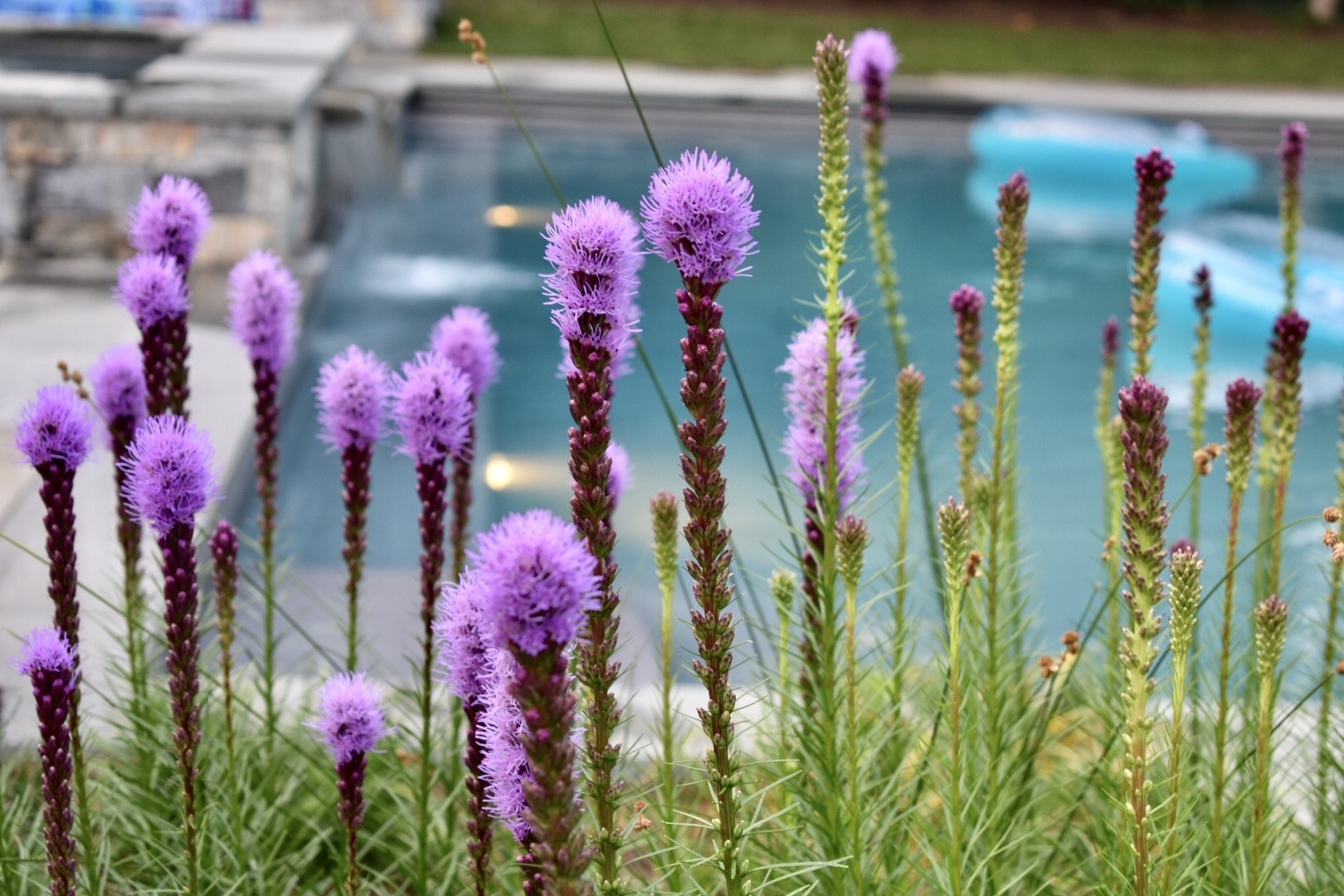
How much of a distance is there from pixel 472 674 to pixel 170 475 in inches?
16.9

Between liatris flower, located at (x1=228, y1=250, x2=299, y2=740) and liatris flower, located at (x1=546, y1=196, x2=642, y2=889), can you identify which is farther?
liatris flower, located at (x1=228, y1=250, x2=299, y2=740)

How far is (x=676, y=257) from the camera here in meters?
1.35

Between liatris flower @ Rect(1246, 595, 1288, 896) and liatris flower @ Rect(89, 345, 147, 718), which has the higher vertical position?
liatris flower @ Rect(89, 345, 147, 718)

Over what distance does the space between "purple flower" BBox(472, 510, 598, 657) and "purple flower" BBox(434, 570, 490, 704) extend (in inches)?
11.9

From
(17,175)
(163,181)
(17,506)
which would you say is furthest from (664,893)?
(17,175)

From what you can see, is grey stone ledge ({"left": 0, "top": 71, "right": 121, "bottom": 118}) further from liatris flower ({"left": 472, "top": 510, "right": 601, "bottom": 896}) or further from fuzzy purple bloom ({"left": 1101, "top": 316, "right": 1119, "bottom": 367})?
liatris flower ({"left": 472, "top": 510, "right": 601, "bottom": 896})

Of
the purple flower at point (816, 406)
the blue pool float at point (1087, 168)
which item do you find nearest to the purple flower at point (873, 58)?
the purple flower at point (816, 406)

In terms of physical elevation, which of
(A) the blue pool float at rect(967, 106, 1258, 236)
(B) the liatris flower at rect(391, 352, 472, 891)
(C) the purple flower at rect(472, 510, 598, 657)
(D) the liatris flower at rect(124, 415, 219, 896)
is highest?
(A) the blue pool float at rect(967, 106, 1258, 236)

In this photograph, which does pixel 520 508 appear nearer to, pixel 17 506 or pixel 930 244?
pixel 17 506

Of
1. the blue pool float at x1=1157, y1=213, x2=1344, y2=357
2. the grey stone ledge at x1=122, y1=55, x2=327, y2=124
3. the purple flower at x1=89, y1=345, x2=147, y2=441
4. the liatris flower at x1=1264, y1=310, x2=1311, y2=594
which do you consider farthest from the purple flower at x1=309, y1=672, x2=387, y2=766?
the blue pool float at x1=1157, y1=213, x2=1344, y2=357

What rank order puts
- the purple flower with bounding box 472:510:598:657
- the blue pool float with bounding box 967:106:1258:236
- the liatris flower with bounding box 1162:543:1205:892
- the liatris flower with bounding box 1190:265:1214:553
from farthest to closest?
the blue pool float with bounding box 967:106:1258:236 → the liatris flower with bounding box 1190:265:1214:553 → the liatris flower with bounding box 1162:543:1205:892 → the purple flower with bounding box 472:510:598:657

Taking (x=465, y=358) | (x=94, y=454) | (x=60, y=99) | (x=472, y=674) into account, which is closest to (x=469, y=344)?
(x=465, y=358)

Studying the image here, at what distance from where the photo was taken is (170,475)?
162 cm

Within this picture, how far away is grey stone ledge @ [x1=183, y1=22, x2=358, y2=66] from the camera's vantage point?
9.72 meters
